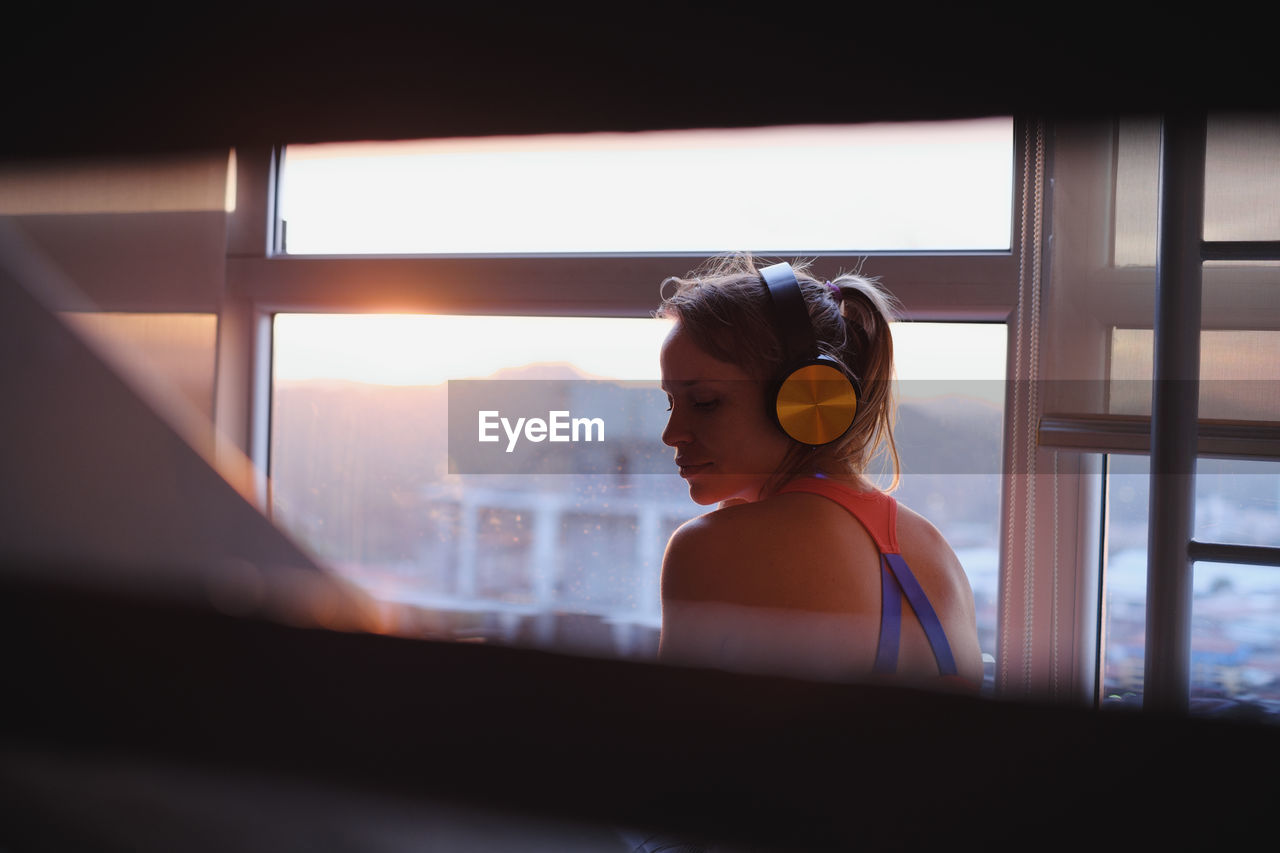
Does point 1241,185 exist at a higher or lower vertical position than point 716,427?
higher

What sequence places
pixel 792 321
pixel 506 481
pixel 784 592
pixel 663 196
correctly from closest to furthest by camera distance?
pixel 784 592 < pixel 792 321 < pixel 663 196 < pixel 506 481

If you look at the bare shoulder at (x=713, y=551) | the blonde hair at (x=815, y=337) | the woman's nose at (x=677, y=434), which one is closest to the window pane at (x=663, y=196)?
the blonde hair at (x=815, y=337)

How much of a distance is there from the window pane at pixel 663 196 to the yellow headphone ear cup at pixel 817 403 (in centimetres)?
48

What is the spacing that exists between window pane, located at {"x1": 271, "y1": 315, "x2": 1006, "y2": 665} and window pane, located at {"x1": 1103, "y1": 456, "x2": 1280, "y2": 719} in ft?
0.69

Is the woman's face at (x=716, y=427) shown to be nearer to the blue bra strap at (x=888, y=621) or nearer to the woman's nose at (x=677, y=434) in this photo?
the woman's nose at (x=677, y=434)

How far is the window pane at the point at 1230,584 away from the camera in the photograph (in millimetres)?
1137

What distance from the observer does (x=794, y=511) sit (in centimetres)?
98

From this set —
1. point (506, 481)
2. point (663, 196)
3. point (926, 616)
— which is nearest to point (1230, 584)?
point (926, 616)

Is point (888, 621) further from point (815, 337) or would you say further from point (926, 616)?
point (815, 337)

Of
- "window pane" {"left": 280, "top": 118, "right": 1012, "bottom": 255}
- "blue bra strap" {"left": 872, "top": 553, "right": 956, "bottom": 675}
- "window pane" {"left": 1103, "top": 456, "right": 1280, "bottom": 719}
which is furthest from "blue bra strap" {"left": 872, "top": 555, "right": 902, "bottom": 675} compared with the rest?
"window pane" {"left": 280, "top": 118, "right": 1012, "bottom": 255}

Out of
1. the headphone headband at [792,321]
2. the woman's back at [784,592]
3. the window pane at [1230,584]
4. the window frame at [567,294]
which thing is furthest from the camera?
the window frame at [567,294]

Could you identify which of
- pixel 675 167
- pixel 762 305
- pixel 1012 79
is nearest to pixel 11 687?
pixel 1012 79

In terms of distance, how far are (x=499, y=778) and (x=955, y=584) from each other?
3.38ft

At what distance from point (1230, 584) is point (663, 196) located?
3.54ft
